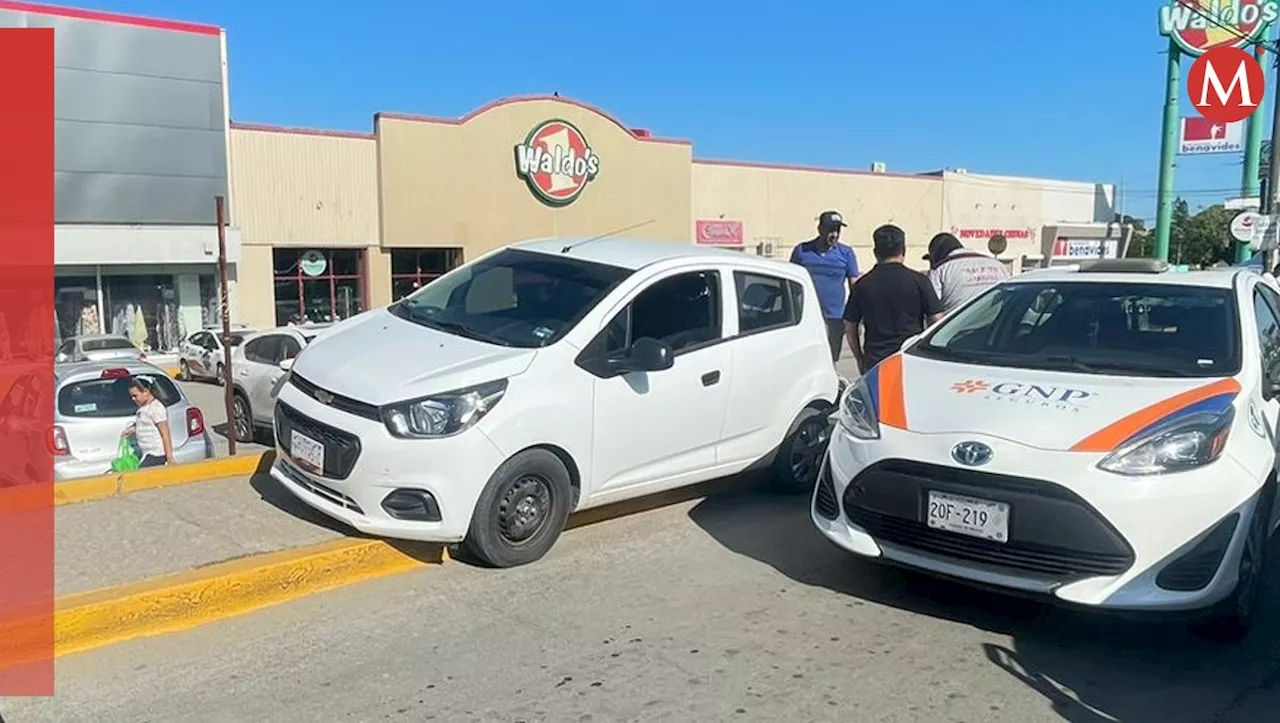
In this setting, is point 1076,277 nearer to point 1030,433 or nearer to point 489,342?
point 1030,433

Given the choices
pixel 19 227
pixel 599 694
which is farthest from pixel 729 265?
pixel 19 227

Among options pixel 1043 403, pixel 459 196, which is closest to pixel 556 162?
pixel 459 196

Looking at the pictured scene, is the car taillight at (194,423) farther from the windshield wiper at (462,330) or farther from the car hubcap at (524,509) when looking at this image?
the car hubcap at (524,509)

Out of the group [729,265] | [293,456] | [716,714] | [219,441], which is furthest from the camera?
[219,441]

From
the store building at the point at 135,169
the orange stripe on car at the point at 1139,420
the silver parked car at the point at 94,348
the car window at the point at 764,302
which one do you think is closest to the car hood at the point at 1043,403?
the orange stripe on car at the point at 1139,420

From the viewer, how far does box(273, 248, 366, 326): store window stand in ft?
92.1

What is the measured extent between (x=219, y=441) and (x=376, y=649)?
8905 millimetres

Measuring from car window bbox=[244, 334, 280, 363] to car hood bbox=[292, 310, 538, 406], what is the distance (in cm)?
698

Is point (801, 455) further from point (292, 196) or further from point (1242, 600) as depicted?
point (292, 196)

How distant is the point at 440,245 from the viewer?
30.2 meters

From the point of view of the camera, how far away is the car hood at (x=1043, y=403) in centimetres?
425

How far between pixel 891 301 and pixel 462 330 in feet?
10.2

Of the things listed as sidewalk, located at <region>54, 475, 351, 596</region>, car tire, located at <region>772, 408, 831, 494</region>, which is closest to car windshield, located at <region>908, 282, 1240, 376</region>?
car tire, located at <region>772, 408, 831, 494</region>

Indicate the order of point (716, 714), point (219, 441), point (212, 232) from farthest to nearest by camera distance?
point (212, 232) < point (219, 441) < point (716, 714)
